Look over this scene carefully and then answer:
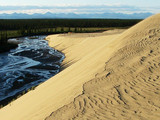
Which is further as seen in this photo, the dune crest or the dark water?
the dark water

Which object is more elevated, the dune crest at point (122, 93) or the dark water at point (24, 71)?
the dune crest at point (122, 93)

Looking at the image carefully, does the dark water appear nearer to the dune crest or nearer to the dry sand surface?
the dry sand surface

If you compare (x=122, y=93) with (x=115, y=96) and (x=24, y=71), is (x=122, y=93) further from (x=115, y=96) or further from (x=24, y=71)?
(x=24, y=71)

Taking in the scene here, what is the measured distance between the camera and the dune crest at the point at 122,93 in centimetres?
481

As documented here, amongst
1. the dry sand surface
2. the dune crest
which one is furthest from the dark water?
the dune crest

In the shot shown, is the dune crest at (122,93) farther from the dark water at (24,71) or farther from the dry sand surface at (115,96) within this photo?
the dark water at (24,71)

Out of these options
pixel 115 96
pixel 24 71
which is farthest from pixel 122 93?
pixel 24 71

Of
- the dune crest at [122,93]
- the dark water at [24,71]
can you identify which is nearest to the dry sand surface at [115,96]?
the dune crest at [122,93]

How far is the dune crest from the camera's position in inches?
189

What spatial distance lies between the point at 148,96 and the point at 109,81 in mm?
1598

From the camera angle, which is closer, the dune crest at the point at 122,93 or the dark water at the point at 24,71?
the dune crest at the point at 122,93

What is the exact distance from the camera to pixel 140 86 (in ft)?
19.4

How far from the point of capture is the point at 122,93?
18.6 feet

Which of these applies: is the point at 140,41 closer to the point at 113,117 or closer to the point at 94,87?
the point at 94,87
